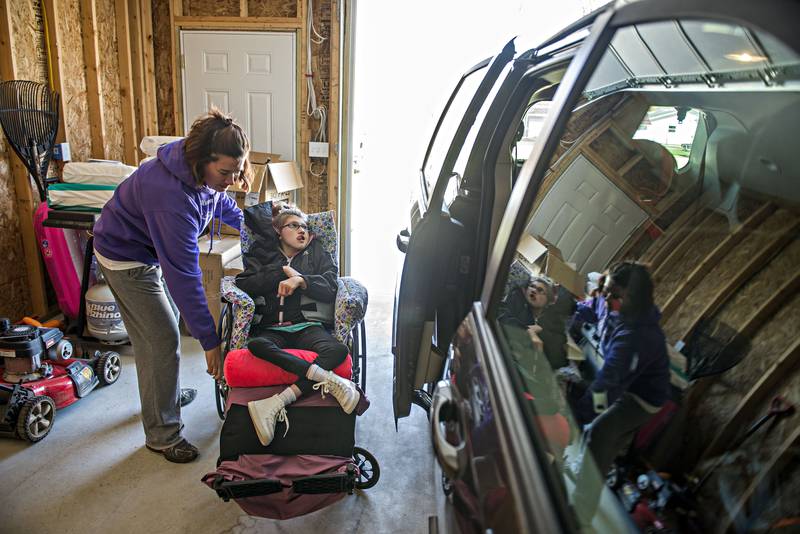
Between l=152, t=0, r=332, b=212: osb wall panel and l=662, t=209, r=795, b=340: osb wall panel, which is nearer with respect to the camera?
l=662, t=209, r=795, b=340: osb wall panel

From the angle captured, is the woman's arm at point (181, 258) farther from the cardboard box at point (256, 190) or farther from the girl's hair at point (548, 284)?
the cardboard box at point (256, 190)

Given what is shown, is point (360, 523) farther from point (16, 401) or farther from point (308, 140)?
point (308, 140)

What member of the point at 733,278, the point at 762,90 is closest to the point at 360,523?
the point at 733,278

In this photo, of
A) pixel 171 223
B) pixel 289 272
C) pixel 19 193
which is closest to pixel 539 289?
pixel 171 223

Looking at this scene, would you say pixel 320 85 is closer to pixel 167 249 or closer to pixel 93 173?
pixel 93 173

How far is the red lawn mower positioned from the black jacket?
1.20 m

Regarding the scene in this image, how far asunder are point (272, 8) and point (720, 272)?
4921 mm

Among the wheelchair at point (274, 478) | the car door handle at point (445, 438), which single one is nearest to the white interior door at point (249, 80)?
the wheelchair at point (274, 478)

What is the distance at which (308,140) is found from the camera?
16.5 ft

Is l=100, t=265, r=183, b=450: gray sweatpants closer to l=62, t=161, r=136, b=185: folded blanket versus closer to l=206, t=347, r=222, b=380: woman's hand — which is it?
l=206, t=347, r=222, b=380: woman's hand

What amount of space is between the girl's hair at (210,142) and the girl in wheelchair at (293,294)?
2.20 feet

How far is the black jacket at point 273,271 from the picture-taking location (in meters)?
2.87

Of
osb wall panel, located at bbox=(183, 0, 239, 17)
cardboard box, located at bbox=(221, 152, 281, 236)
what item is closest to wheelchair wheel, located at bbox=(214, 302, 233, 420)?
cardboard box, located at bbox=(221, 152, 281, 236)

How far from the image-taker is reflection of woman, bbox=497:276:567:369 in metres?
1.08
